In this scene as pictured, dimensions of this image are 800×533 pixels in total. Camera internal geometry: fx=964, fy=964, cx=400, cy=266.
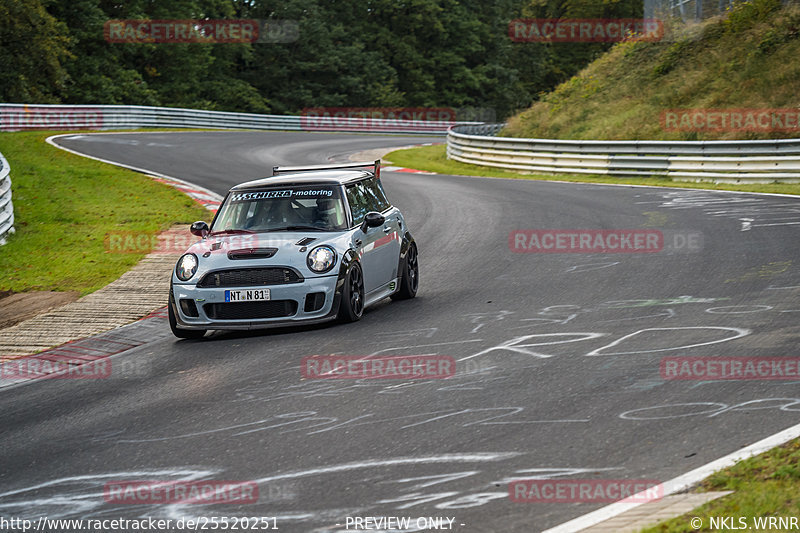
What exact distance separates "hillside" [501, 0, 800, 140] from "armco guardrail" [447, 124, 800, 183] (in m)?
3.48

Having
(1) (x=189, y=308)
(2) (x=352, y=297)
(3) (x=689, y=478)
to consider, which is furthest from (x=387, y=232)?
(3) (x=689, y=478)

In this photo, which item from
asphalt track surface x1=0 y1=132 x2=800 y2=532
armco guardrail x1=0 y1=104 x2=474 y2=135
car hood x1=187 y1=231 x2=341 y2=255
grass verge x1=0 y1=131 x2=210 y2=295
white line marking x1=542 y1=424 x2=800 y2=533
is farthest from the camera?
armco guardrail x1=0 y1=104 x2=474 y2=135

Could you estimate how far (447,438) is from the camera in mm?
6043

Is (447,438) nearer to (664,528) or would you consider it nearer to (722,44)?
(664,528)

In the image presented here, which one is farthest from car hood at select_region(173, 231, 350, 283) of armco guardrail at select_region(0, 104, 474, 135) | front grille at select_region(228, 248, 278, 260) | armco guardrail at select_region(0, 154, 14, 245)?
armco guardrail at select_region(0, 104, 474, 135)

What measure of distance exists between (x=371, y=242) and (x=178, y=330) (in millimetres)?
2333

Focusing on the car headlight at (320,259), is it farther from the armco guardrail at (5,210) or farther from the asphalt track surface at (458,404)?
the armco guardrail at (5,210)

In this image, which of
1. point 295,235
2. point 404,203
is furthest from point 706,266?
point 404,203

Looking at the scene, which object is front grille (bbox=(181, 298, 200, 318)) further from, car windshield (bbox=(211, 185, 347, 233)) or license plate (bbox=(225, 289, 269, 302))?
car windshield (bbox=(211, 185, 347, 233))

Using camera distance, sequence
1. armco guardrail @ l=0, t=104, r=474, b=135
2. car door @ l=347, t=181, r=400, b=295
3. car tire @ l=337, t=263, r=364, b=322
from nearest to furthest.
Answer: car tire @ l=337, t=263, r=364, b=322 → car door @ l=347, t=181, r=400, b=295 → armco guardrail @ l=0, t=104, r=474, b=135

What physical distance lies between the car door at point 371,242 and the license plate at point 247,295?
125 centimetres

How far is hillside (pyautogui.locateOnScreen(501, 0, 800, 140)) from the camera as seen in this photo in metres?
28.4

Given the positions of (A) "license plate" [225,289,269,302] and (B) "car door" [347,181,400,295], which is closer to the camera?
(A) "license plate" [225,289,269,302]

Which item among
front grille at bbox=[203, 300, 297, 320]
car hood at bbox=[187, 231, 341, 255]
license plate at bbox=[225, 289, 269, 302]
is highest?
car hood at bbox=[187, 231, 341, 255]
